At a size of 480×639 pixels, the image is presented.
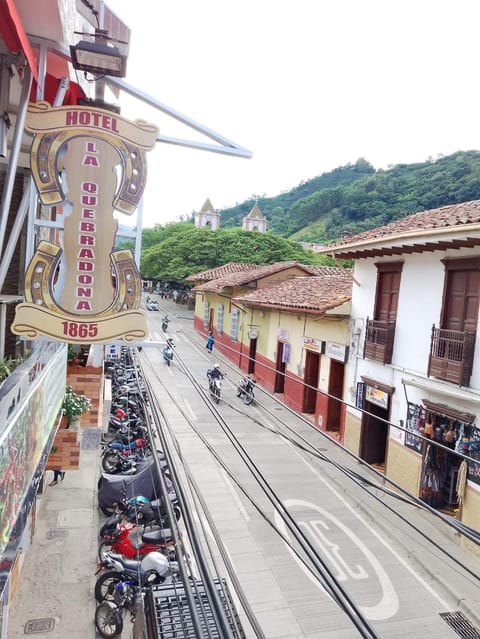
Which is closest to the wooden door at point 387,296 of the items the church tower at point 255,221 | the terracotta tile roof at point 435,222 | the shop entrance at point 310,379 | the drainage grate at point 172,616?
the terracotta tile roof at point 435,222

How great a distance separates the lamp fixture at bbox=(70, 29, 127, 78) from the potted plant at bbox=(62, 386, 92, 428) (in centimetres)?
439

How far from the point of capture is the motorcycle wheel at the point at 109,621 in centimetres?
705

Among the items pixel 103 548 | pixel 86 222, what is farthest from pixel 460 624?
pixel 86 222

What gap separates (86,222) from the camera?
18.5 ft

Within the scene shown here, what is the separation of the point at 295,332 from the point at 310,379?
225 cm

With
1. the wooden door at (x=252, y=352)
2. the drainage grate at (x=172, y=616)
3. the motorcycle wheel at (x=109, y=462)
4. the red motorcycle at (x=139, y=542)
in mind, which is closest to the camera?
the drainage grate at (x=172, y=616)

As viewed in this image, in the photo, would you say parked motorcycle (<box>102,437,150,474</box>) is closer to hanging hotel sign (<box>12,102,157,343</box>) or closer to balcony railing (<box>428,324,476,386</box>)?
hanging hotel sign (<box>12,102,157,343</box>)

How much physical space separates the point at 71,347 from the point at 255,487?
664 centimetres

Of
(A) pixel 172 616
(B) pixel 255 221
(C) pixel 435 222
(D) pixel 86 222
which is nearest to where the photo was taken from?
(D) pixel 86 222

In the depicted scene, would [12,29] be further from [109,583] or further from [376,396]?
[376,396]

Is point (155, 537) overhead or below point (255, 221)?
below

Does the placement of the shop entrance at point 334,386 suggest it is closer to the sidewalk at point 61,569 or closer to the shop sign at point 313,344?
the shop sign at point 313,344

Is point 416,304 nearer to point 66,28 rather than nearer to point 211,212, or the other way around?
point 66,28

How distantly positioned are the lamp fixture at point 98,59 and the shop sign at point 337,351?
Result: 38.9 ft
